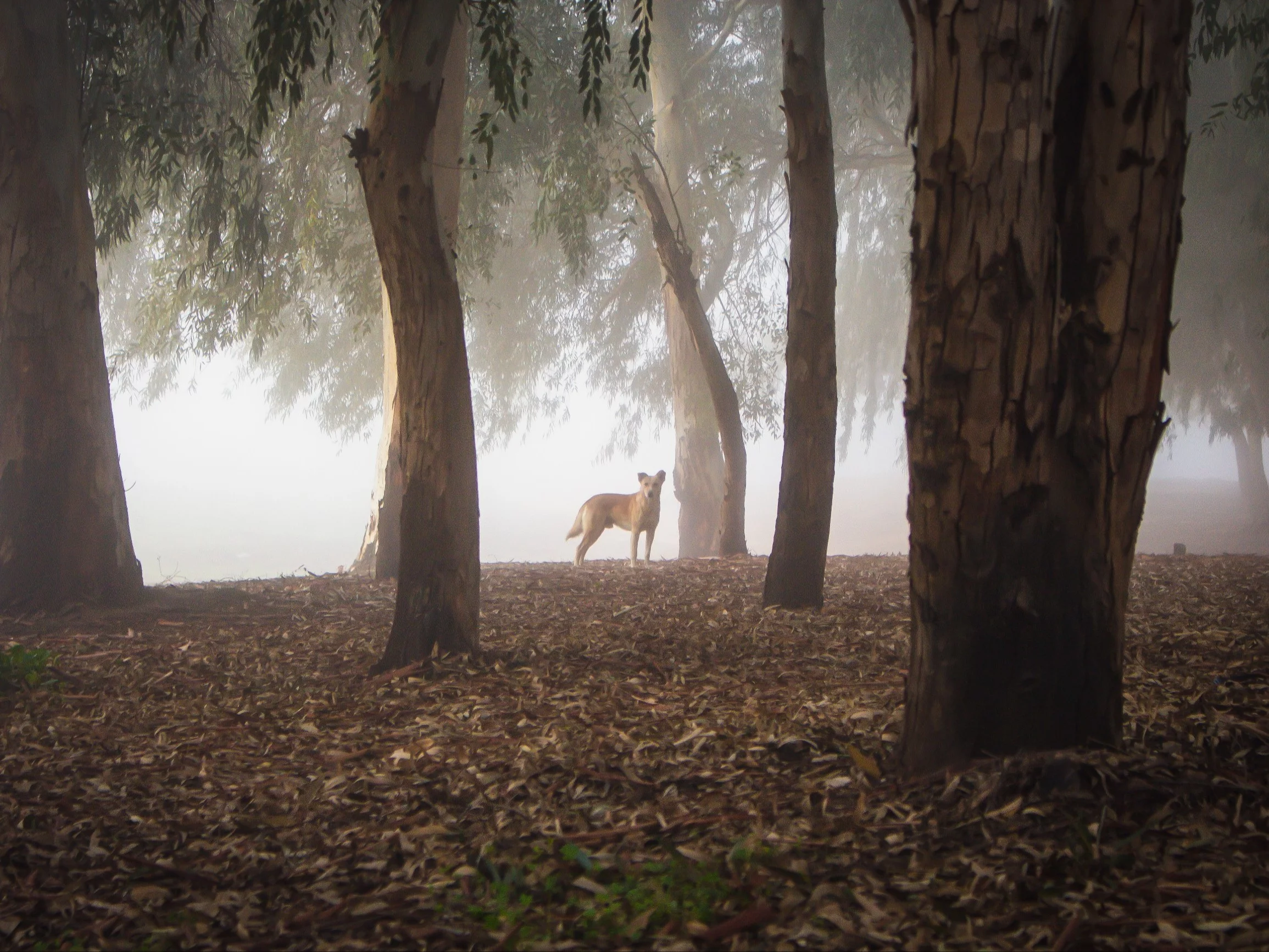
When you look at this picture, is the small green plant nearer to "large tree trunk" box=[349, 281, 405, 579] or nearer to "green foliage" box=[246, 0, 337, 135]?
"green foliage" box=[246, 0, 337, 135]

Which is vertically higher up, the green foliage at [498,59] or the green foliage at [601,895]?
the green foliage at [498,59]

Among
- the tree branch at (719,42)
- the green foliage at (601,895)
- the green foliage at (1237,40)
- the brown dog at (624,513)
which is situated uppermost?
the tree branch at (719,42)

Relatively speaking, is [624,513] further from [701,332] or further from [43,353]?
[43,353]

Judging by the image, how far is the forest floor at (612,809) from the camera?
87.4 inches

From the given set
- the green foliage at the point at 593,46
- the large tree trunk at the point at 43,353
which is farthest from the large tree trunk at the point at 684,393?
the green foliage at the point at 593,46

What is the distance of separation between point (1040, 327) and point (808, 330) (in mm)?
3724

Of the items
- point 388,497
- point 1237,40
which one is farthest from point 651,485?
point 1237,40

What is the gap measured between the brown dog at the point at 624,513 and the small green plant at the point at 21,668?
697 centimetres

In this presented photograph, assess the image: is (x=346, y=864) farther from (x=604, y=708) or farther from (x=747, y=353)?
(x=747, y=353)

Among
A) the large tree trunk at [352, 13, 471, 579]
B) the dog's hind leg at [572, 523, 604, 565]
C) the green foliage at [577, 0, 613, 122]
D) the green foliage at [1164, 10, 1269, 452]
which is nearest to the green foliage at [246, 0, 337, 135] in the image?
the green foliage at [577, 0, 613, 122]

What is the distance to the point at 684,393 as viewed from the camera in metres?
14.4

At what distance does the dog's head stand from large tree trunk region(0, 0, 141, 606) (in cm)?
631

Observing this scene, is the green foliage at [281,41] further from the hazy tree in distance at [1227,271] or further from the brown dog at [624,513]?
the hazy tree in distance at [1227,271]

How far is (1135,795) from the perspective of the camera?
2531mm
